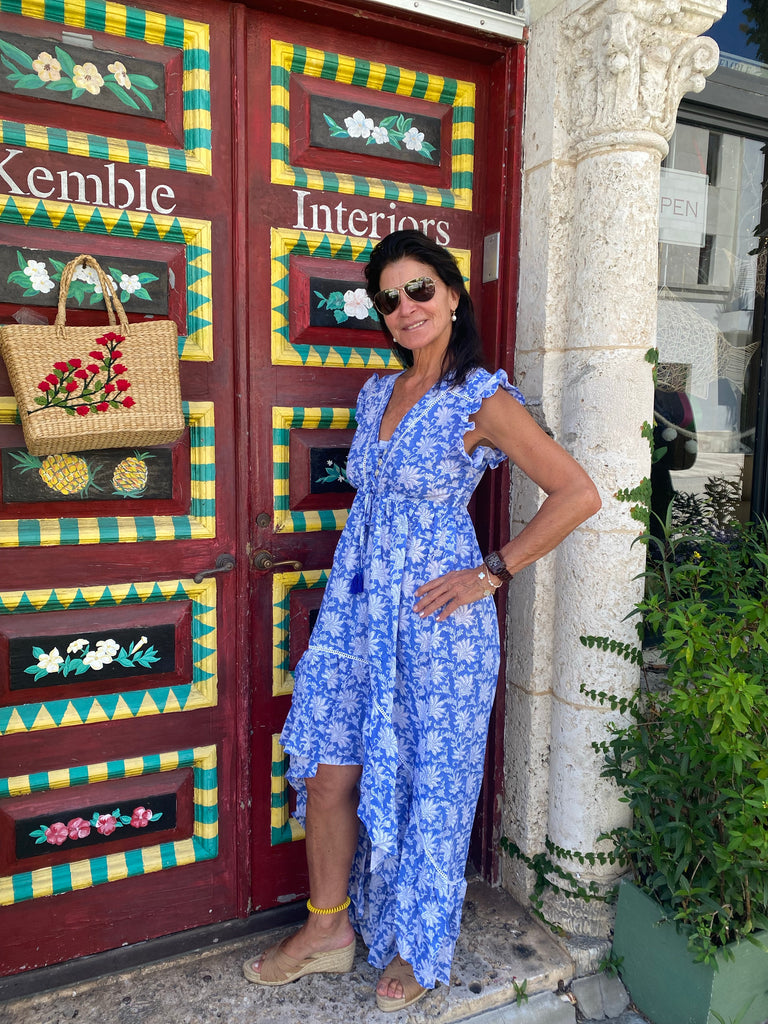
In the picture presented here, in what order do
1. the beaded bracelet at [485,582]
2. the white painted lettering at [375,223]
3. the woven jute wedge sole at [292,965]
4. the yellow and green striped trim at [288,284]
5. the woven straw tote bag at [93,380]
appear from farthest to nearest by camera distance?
1. the white painted lettering at [375,223]
2. the yellow and green striped trim at [288,284]
3. the woven jute wedge sole at [292,965]
4. the beaded bracelet at [485,582]
5. the woven straw tote bag at [93,380]

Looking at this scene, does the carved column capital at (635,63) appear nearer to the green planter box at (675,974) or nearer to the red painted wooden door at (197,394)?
the red painted wooden door at (197,394)

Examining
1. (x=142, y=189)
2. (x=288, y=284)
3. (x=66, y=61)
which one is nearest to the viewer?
(x=66, y=61)

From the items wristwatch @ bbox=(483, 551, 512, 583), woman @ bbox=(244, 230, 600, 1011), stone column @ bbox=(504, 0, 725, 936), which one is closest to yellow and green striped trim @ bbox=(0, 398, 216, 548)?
woman @ bbox=(244, 230, 600, 1011)

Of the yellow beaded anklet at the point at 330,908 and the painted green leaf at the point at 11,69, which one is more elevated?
the painted green leaf at the point at 11,69

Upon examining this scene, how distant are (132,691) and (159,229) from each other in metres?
1.37

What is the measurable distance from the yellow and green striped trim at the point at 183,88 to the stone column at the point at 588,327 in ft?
3.44

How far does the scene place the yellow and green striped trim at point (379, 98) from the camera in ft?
7.20

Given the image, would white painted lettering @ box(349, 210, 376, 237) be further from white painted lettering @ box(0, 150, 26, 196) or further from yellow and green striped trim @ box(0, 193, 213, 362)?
white painted lettering @ box(0, 150, 26, 196)

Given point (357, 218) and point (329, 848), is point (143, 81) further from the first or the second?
point (329, 848)

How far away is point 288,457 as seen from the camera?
7.61ft

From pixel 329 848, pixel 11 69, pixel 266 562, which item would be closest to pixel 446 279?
pixel 266 562

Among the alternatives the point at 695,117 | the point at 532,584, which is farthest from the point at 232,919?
the point at 695,117

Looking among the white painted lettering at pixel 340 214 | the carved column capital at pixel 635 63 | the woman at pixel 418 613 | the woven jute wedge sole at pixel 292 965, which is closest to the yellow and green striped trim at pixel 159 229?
the white painted lettering at pixel 340 214

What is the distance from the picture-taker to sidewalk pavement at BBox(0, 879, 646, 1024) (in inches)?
80.0
